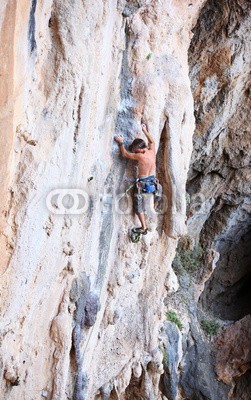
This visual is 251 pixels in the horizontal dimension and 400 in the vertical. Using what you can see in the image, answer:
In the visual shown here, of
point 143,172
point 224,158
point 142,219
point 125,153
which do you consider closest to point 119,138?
point 125,153

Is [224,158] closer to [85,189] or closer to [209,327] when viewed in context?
[209,327]

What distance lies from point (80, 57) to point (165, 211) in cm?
291

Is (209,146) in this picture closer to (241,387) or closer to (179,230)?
(179,230)

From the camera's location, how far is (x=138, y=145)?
5.66 m

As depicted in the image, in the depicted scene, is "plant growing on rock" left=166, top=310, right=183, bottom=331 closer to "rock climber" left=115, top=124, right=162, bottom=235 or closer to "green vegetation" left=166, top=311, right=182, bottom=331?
"green vegetation" left=166, top=311, right=182, bottom=331

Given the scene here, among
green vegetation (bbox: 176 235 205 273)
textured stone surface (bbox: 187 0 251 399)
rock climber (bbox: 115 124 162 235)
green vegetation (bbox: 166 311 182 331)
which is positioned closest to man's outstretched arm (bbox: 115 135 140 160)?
rock climber (bbox: 115 124 162 235)

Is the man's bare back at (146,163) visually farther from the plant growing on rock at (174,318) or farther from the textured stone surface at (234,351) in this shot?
the textured stone surface at (234,351)

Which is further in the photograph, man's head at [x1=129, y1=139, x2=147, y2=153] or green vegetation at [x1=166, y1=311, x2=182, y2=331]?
green vegetation at [x1=166, y1=311, x2=182, y2=331]

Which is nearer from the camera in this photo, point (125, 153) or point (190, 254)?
point (125, 153)

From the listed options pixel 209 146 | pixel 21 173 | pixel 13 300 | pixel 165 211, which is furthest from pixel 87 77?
pixel 209 146

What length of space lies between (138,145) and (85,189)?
0.98 m

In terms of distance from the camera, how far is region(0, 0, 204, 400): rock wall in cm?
395

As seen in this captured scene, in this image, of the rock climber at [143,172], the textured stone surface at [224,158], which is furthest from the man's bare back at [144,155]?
the textured stone surface at [224,158]

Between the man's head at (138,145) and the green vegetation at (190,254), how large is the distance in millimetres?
4857
